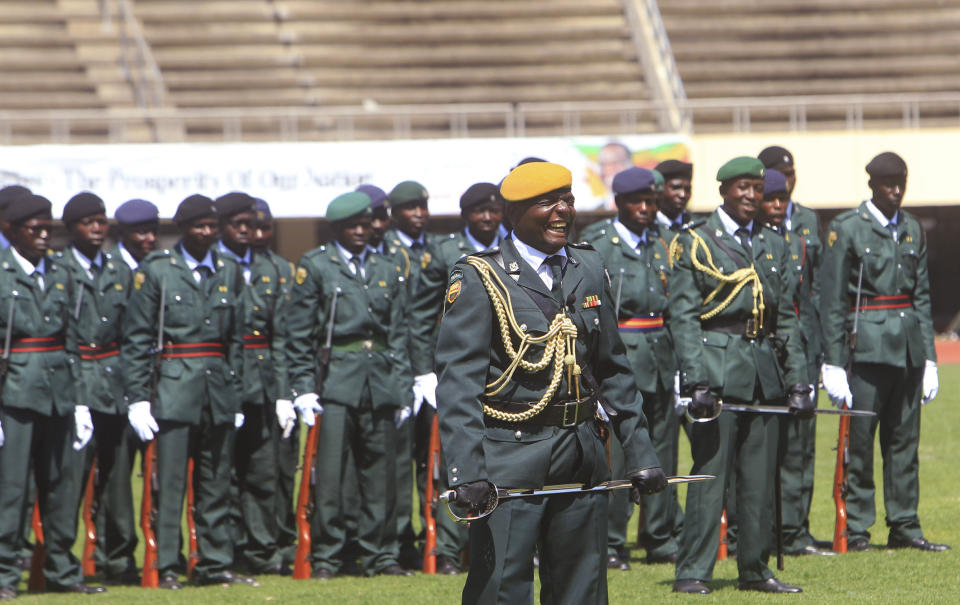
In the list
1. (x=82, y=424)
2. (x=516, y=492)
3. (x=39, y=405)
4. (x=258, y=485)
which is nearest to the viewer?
(x=516, y=492)

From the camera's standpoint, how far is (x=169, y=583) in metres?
7.98

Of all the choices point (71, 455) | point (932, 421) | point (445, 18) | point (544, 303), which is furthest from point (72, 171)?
point (544, 303)

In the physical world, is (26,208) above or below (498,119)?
below

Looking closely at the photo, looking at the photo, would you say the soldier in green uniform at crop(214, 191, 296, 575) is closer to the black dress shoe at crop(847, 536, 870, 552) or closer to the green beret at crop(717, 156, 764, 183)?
the green beret at crop(717, 156, 764, 183)

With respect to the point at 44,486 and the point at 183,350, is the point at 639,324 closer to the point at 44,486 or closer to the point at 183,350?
the point at 183,350

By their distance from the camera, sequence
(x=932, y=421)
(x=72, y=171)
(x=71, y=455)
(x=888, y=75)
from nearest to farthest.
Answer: (x=71, y=455)
(x=932, y=421)
(x=72, y=171)
(x=888, y=75)

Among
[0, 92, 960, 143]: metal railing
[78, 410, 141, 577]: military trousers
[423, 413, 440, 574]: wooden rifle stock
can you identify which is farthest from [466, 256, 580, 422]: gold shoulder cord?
[0, 92, 960, 143]: metal railing

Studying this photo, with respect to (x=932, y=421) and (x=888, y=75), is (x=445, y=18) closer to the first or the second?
(x=888, y=75)

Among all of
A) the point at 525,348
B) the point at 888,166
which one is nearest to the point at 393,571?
the point at 888,166

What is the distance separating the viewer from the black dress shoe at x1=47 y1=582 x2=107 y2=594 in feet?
25.9

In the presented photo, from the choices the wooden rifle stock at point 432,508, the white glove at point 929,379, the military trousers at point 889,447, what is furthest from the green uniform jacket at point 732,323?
the wooden rifle stock at point 432,508

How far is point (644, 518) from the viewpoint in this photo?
8.40 meters

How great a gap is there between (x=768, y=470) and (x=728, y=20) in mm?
20179

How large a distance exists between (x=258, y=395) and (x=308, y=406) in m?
0.61
